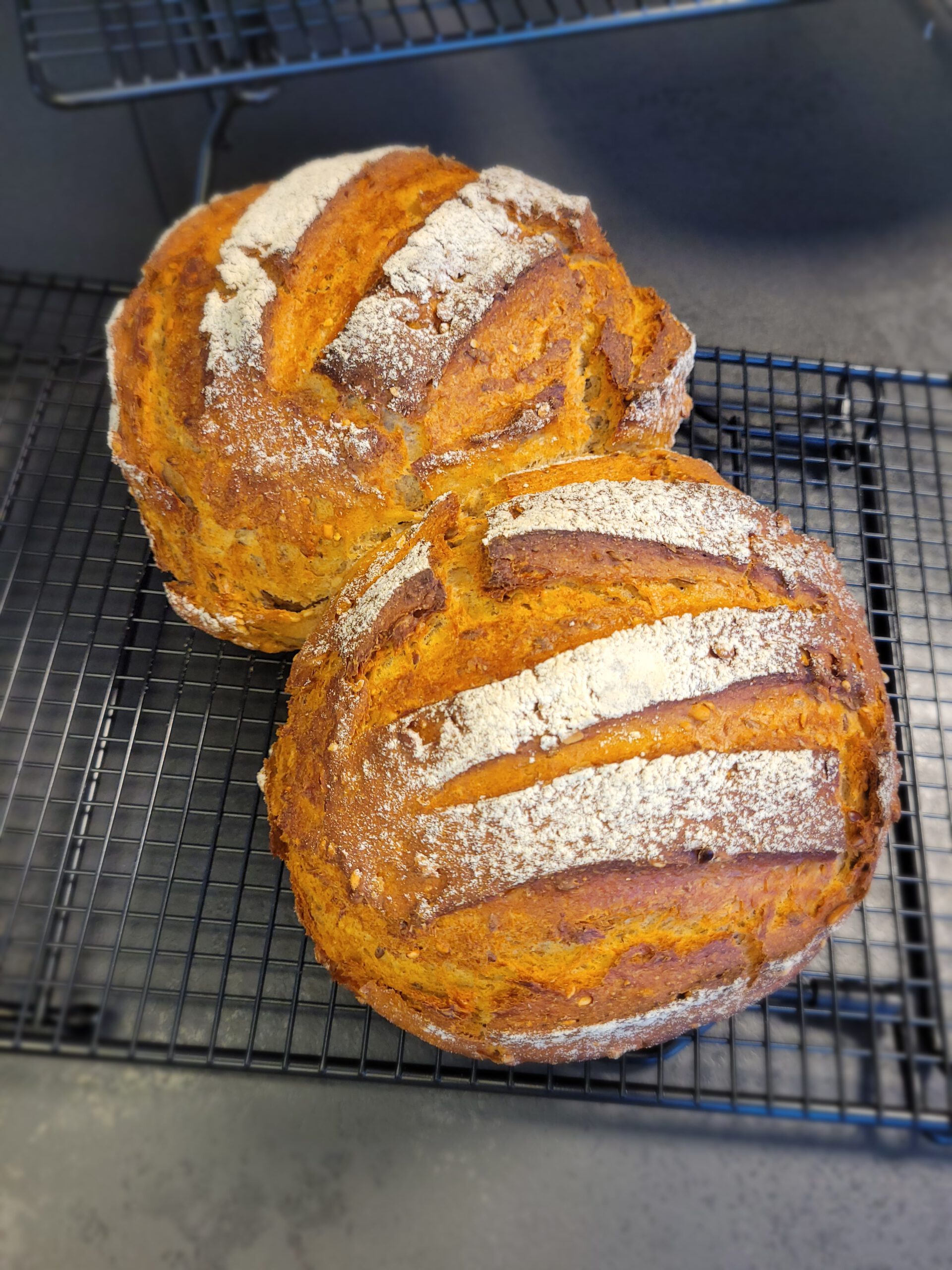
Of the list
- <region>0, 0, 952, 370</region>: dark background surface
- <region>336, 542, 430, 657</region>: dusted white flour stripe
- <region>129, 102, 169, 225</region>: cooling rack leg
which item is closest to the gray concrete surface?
<region>336, 542, 430, 657</region>: dusted white flour stripe

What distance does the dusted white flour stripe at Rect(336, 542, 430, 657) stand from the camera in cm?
104

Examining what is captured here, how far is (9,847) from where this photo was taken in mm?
1470

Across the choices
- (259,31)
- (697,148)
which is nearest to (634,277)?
(697,148)

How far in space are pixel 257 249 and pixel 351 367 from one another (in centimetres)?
24

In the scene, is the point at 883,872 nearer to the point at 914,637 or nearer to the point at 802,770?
the point at 914,637

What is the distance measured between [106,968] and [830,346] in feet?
6.24

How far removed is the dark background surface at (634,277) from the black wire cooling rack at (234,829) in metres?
0.13

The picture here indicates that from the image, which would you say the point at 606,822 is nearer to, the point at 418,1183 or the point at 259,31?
the point at 418,1183

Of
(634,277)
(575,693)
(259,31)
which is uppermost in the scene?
(259,31)

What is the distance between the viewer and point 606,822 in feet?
3.03

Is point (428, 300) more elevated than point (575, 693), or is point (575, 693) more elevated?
point (428, 300)

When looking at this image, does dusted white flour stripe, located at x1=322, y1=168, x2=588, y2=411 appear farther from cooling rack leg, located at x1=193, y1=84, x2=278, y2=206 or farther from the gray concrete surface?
cooling rack leg, located at x1=193, y1=84, x2=278, y2=206

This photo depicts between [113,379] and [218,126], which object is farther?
[218,126]

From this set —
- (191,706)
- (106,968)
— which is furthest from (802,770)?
(106,968)
